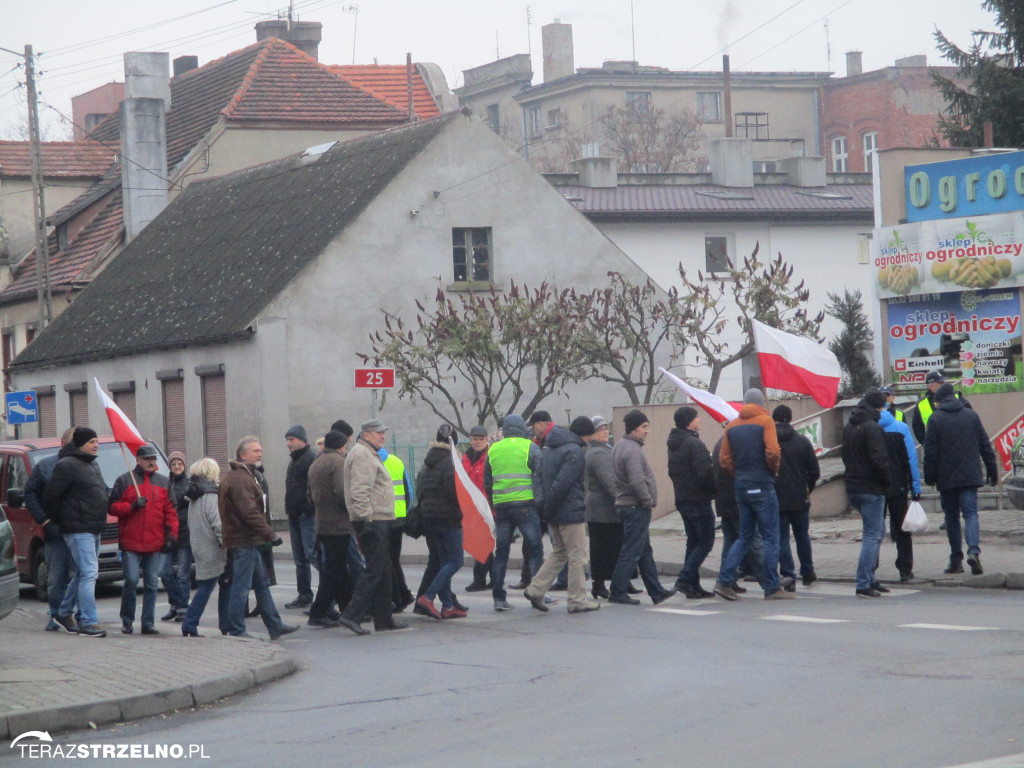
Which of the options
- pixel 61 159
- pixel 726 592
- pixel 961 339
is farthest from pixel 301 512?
pixel 61 159

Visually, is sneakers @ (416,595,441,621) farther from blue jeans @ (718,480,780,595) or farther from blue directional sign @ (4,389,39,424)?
blue directional sign @ (4,389,39,424)

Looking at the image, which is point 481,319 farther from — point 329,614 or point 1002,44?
point 1002,44

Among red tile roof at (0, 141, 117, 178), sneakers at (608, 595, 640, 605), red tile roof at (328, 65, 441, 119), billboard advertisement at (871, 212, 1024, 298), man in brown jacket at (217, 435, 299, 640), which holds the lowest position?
sneakers at (608, 595, 640, 605)

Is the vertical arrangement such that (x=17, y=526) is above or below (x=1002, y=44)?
below

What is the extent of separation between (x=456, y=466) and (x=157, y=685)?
473 centimetres

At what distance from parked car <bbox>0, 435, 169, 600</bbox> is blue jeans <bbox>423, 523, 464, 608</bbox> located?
473 centimetres

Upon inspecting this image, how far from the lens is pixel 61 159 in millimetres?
46812

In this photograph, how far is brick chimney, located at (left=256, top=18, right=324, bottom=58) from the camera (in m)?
52.2

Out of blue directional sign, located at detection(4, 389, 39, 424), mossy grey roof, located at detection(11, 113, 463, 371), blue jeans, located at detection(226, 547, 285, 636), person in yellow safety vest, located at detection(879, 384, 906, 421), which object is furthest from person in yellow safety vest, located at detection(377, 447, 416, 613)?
blue directional sign, located at detection(4, 389, 39, 424)

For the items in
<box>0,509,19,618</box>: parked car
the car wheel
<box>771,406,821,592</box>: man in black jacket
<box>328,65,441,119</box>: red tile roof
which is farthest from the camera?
<box>328,65,441,119</box>: red tile roof

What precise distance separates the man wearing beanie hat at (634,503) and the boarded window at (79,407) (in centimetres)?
2404

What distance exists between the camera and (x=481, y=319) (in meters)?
26.3

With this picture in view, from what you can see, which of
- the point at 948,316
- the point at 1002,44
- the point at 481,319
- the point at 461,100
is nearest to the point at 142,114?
the point at 481,319

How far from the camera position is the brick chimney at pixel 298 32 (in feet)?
171
